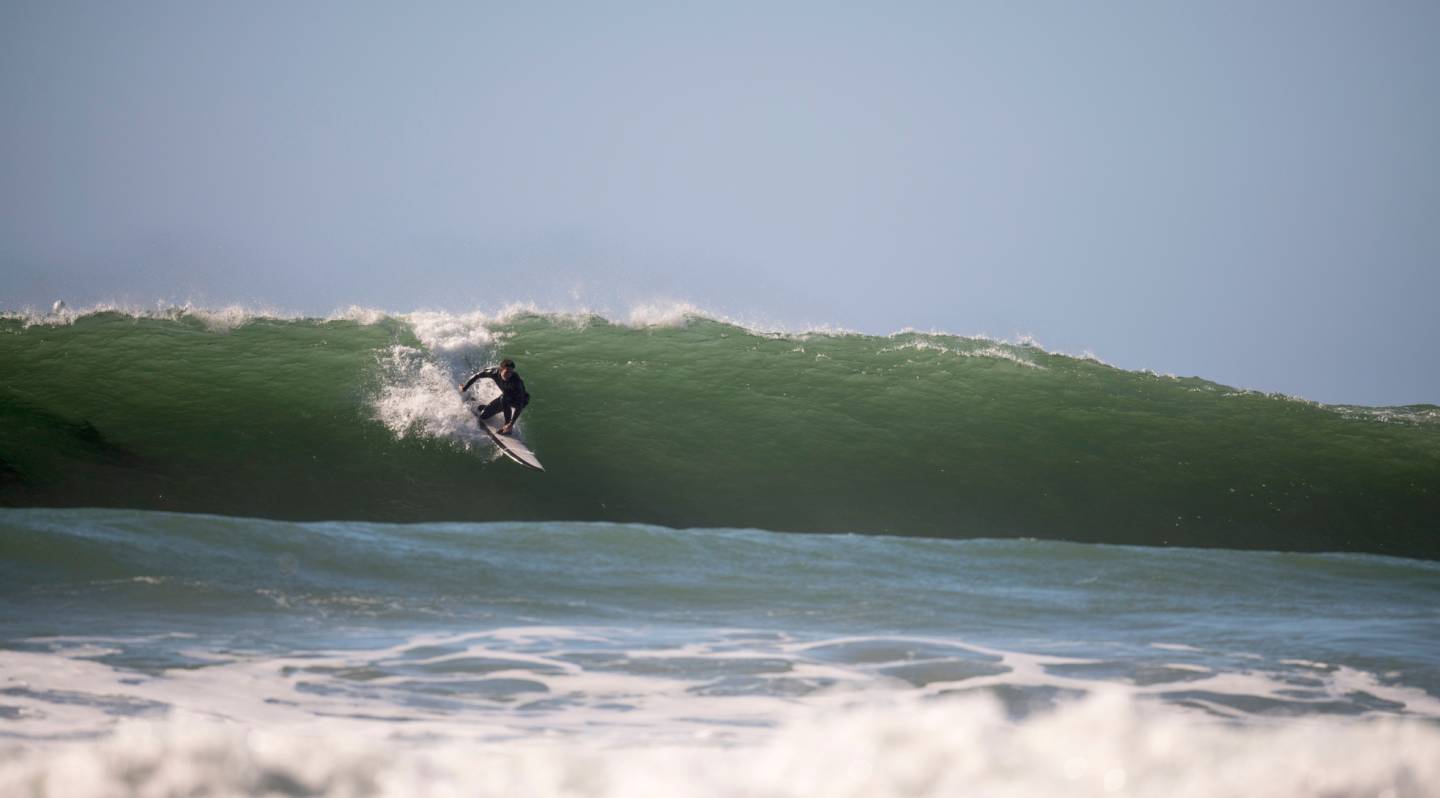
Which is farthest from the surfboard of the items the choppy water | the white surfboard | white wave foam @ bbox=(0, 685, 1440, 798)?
white wave foam @ bbox=(0, 685, 1440, 798)

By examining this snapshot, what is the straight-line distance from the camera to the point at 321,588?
346 inches

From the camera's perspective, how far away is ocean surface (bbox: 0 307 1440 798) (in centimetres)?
464

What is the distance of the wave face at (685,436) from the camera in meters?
12.7

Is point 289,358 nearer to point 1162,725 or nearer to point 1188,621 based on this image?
point 1188,621

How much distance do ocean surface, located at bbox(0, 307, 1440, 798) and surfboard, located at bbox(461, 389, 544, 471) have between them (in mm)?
139

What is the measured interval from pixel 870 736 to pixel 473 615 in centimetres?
388

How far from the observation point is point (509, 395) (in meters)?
13.3

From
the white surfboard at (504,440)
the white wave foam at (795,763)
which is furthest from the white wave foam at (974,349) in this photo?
the white wave foam at (795,763)

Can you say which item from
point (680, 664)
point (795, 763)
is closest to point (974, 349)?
point (680, 664)

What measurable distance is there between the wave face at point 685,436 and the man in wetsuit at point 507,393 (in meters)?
0.40

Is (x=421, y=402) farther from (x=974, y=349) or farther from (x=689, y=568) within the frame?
(x=974, y=349)

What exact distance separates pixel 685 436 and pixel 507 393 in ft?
7.54

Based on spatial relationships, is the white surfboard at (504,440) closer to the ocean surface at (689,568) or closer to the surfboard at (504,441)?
the surfboard at (504,441)

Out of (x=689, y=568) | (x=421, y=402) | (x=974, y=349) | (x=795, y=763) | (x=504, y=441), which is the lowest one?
(x=795, y=763)
